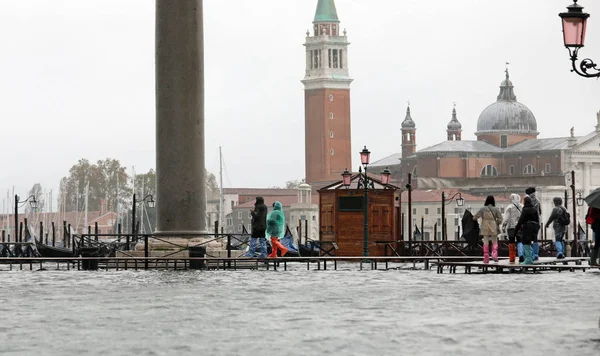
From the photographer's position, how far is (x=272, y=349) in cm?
1074

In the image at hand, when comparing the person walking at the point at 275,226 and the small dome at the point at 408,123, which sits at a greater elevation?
the small dome at the point at 408,123

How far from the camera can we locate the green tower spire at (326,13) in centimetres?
17138

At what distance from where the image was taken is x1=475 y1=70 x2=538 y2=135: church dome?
546ft

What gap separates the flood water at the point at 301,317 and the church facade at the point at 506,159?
129654mm

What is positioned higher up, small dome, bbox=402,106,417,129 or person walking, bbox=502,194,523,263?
small dome, bbox=402,106,417,129

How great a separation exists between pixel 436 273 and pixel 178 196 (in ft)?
14.0

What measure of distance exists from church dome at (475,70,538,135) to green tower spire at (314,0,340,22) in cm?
1882

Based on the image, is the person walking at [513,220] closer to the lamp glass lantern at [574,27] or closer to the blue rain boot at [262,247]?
the blue rain boot at [262,247]

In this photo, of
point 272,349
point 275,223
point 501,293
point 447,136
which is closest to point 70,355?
point 272,349

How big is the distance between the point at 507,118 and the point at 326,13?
72.2 ft

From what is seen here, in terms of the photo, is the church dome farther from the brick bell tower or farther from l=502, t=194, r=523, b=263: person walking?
l=502, t=194, r=523, b=263: person walking

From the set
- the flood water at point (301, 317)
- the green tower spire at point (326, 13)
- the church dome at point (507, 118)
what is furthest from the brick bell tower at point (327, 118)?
the flood water at point (301, 317)

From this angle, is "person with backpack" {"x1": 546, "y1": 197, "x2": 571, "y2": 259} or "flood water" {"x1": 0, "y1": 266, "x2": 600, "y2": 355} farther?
"person with backpack" {"x1": 546, "y1": 197, "x2": 571, "y2": 259}

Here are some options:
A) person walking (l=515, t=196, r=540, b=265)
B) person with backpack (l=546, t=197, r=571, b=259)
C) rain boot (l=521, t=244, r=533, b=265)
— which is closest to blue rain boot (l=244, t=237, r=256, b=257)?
person with backpack (l=546, t=197, r=571, b=259)
